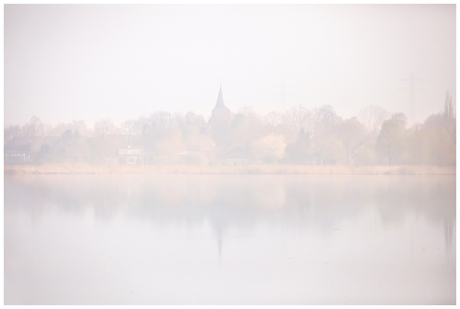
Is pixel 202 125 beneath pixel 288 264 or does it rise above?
above

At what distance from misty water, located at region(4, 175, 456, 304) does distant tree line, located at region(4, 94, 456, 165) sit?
1.87ft

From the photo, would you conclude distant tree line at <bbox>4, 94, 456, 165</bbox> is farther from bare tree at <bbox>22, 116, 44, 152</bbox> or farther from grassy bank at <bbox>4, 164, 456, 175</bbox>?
grassy bank at <bbox>4, 164, 456, 175</bbox>

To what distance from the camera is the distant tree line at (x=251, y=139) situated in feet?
23.2

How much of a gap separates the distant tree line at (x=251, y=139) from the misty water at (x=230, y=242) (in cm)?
57

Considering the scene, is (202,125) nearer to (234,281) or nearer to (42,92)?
(42,92)

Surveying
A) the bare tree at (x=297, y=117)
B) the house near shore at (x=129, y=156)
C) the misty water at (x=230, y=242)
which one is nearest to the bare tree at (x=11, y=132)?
the misty water at (x=230, y=242)

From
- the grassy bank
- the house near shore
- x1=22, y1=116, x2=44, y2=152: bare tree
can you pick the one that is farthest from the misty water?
x1=22, y1=116, x2=44, y2=152: bare tree

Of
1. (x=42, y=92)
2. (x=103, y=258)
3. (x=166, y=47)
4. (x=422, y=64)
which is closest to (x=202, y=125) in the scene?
(x=166, y=47)

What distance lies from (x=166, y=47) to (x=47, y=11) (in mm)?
2056

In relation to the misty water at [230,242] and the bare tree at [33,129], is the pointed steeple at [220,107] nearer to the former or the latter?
the misty water at [230,242]

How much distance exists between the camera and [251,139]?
776cm

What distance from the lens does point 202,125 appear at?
24.7 ft

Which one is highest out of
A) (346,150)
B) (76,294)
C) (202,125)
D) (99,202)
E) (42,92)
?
(42,92)

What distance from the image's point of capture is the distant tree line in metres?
7.09
